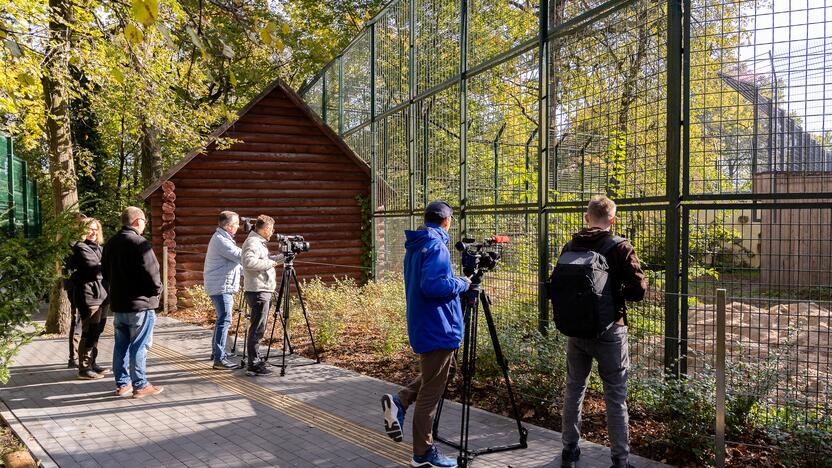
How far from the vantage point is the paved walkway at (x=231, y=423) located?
188 inches

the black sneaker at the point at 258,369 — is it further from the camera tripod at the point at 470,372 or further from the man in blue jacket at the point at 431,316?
the man in blue jacket at the point at 431,316

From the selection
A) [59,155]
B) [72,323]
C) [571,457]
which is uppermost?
[59,155]

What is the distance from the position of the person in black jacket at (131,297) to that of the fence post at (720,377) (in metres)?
5.39

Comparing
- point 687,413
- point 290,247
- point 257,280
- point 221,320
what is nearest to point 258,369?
point 221,320

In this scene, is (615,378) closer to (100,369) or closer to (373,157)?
(100,369)

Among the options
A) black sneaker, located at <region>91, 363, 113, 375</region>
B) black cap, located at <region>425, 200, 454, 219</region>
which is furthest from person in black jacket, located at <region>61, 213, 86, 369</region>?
black cap, located at <region>425, 200, 454, 219</region>

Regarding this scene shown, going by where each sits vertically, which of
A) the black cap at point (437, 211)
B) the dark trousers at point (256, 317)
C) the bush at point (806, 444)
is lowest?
the bush at point (806, 444)

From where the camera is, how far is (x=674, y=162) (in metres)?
5.33

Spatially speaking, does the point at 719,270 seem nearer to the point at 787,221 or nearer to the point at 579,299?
the point at 787,221

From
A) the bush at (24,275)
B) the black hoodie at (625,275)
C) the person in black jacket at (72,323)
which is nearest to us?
the black hoodie at (625,275)

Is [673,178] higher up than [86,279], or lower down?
higher up

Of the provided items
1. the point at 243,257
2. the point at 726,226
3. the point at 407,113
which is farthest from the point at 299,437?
the point at 407,113

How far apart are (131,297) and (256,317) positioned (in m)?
1.54

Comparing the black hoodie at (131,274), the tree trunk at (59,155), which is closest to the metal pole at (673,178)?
the black hoodie at (131,274)
